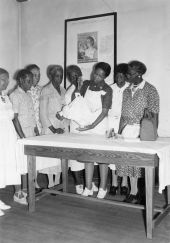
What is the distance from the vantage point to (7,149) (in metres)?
3.60

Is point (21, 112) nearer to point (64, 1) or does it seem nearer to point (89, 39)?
point (89, 39)

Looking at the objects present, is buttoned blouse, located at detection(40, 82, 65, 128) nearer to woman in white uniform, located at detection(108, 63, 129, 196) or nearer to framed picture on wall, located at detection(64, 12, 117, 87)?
woman in white uniform, located at detection(108, 63, 129, 196)

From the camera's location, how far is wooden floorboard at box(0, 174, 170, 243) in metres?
2.90

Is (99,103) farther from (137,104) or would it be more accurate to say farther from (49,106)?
(49,106)

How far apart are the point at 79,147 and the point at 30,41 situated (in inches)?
150

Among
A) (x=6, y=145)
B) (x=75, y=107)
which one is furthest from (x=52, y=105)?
(x=6, y=145)

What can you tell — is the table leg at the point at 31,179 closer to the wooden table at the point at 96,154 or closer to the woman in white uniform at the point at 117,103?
the wooden table at the point at 96,154

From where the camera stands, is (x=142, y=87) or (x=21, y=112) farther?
(x=21, y=112)

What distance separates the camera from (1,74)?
3.57 metres

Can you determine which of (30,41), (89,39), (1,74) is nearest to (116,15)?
(89,39)

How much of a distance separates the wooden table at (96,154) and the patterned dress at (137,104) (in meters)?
0.47

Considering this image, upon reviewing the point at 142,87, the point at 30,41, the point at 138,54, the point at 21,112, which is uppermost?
the point at 30,41

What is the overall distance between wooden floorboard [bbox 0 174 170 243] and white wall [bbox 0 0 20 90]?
3184 millimetres

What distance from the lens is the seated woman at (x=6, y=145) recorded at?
140 inches
